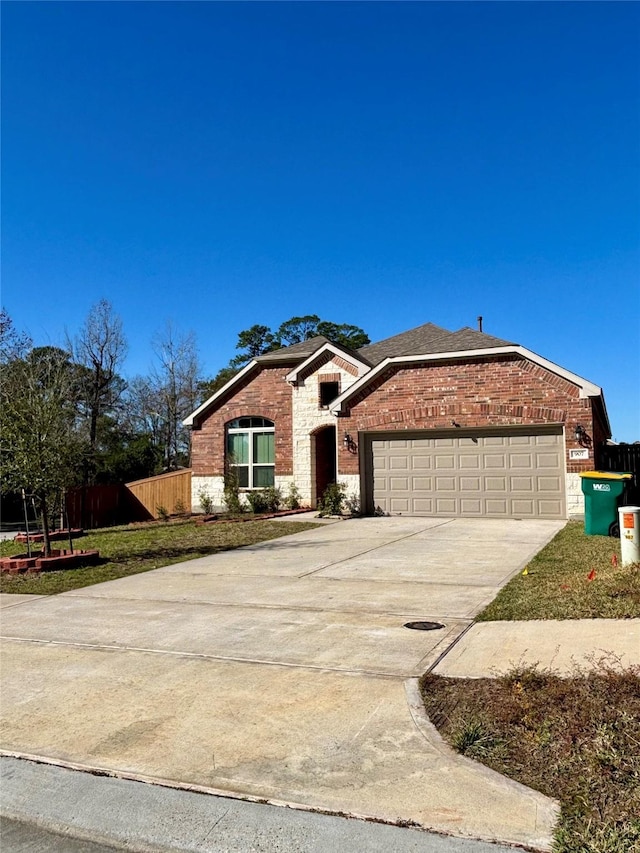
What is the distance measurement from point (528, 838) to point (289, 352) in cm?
2047

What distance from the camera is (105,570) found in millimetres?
10703

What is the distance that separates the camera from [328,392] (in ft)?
70.6

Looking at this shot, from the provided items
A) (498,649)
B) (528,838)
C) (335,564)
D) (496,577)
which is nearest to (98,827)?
(528,838)

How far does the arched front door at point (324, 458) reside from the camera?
21.5 m

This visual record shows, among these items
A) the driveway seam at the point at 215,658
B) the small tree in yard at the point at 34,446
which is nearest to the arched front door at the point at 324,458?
the small tree in yard at the point at 34,446

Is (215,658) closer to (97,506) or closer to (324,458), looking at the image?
(324,458)

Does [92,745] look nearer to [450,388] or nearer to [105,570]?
[105,570]

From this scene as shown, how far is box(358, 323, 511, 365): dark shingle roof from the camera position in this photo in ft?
60.8

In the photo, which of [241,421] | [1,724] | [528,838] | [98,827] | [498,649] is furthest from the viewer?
[241,421]

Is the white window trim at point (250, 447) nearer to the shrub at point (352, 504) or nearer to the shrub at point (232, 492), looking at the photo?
the shrub at point (232, 492)

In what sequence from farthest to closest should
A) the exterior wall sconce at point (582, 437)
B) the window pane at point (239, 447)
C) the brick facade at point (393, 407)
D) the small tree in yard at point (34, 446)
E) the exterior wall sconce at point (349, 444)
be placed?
the window pane at point (239, 447) < the exterior wall sconce at point (349, 444) < the brick facade at point (393, 407) < the exterior wall sconce at point (582, 437) < the small tree in yard at point (34, 446)

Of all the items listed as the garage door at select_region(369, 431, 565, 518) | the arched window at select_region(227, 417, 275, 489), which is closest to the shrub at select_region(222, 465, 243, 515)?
→ the arched window at select_region(227, 417, 275, 489)

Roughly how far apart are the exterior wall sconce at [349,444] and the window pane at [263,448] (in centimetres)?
379

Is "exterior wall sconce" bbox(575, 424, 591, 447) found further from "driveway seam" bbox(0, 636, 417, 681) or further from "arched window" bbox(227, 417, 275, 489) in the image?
Answer: "driveway seam" bbox(0, 636, 417, 681)
